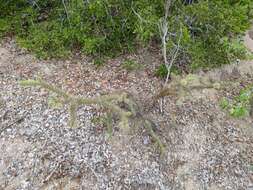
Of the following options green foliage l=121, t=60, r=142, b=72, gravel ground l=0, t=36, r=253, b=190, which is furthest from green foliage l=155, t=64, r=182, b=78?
green foliage l=121, t=60, r=142, b=72

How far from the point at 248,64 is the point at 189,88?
3.71 feet

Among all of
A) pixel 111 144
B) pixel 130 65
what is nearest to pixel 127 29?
pixel 130 65

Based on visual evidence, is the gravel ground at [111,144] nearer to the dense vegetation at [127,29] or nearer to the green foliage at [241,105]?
the green foliage at [241,105]

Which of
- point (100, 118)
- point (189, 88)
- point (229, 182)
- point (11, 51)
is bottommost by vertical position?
point (229, 182)

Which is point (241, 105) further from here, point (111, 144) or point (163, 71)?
point (111, 144)

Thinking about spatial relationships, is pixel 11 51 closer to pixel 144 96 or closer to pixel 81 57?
pixel 81 57

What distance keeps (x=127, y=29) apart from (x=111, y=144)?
1.14 m

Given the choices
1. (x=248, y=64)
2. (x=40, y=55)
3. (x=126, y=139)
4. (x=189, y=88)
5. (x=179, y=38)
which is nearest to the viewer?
(x=189, y=88)

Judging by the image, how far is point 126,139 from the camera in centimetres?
233

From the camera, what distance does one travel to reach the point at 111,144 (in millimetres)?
2291

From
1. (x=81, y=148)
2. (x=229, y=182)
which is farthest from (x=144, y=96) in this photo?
(x=229, y=182)

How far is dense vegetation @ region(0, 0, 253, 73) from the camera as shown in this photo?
272 centimetres

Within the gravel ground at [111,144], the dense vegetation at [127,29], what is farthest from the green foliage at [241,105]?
the dense vegetation at [127,29]

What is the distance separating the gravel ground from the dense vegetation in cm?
26
